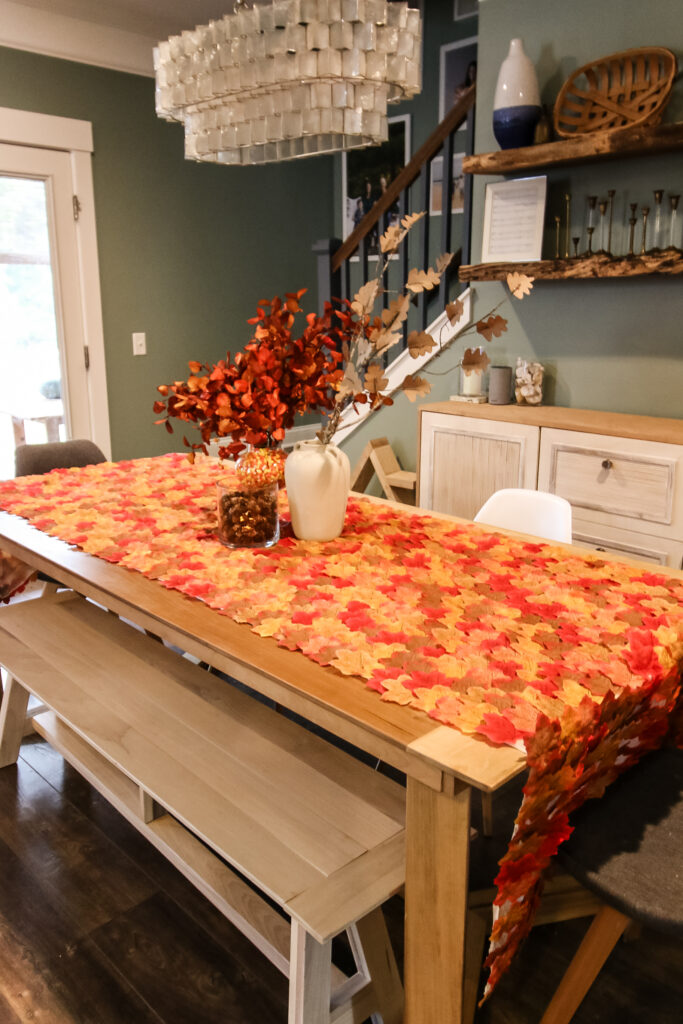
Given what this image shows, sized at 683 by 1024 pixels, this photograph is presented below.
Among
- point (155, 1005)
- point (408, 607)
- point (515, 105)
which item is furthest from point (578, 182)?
point (155, 1005)

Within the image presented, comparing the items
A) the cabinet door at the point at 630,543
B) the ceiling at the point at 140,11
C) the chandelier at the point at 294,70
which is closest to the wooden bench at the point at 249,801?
the chandelier at the point at 294,70

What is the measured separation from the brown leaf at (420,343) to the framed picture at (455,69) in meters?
3.36

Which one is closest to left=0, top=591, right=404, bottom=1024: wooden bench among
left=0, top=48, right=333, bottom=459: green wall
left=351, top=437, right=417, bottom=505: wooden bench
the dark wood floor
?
the dark wood floor

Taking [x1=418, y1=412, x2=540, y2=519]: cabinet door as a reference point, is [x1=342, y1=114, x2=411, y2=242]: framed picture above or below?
above

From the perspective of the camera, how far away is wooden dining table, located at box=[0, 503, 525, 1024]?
100 cm

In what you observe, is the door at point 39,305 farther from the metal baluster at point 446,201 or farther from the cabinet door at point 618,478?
the cabinet door at point 618,478

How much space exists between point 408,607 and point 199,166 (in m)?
3.84

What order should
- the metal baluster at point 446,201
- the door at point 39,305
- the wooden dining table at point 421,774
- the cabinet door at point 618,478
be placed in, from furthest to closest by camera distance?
1. the door at point 39,305
2. the metal baluster at point 446,201
3. the cabinet door at point 618,478
4. the wooden dining table at point 421,774

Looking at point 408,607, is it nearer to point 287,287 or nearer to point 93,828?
point 93,828

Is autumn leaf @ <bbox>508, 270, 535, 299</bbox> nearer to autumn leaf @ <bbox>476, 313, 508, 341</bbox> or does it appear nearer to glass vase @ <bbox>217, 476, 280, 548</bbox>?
autumn leaf @ <bbox>476, 313, 508, 341</bbox>

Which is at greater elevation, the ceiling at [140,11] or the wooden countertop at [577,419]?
the ceiling at [140,11]

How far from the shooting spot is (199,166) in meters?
4.45

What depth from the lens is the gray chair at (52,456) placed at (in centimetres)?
278

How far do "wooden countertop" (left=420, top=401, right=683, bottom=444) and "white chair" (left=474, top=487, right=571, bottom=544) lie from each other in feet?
2.35
